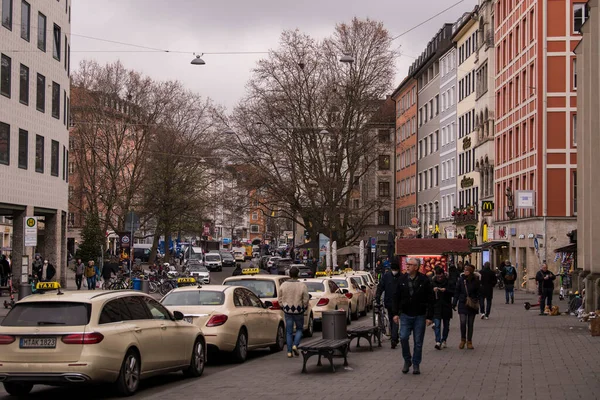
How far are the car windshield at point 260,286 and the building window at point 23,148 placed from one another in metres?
24.4

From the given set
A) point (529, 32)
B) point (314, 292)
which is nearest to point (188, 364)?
point (314, 292)

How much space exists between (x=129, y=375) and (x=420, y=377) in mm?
4417

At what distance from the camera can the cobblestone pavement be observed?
45.1ft

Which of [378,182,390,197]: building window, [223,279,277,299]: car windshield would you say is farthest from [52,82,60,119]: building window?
[378,182,390,197]: building window

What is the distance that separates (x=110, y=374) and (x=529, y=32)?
49.7 m

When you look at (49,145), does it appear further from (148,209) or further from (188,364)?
(188,364)

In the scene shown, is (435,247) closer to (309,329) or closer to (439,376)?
(309,329)

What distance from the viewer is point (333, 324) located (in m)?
19.1

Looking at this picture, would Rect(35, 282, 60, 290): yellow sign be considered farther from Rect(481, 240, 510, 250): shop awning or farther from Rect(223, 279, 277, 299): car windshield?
Rect(481, 240, 510, 250): shop awning

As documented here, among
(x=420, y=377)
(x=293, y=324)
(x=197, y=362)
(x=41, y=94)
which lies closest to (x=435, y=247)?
(x=41, y=94)

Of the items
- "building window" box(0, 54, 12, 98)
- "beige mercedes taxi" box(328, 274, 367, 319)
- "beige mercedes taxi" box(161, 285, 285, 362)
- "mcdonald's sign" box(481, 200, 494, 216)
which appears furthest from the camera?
"mcdonald's sign" box(481, 200, 494, 216)

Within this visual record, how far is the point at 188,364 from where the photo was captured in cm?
1617

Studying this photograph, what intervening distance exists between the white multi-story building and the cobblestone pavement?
23991 mm

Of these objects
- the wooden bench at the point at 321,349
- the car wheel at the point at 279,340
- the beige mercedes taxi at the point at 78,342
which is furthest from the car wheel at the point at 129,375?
the car wheel at the point at 279,340
